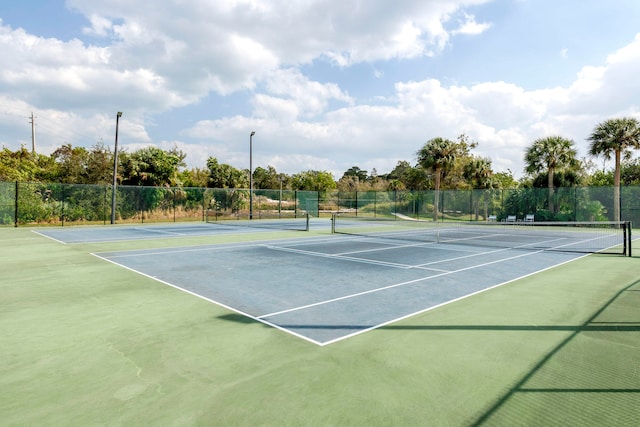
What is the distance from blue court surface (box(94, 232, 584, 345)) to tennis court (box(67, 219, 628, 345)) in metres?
0.02

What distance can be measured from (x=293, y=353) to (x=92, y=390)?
Answer: 183cm

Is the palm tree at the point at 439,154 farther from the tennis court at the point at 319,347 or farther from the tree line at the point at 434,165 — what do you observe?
the tennis court at the point at 319,347

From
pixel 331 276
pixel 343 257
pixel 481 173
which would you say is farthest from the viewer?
pixel 481 173

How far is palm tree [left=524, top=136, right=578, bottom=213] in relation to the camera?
29.5m

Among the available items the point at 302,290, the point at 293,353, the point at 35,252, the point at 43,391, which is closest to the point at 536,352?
the point at 293,353

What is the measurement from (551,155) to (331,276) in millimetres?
28917

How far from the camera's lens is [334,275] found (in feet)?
26.7

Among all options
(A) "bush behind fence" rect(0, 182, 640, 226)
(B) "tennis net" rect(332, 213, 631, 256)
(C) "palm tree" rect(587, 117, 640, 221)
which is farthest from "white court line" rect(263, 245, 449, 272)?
(C) "palm tree" rect(587, 117, 640, 221)

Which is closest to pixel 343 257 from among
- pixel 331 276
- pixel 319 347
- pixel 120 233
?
pixel 331 276

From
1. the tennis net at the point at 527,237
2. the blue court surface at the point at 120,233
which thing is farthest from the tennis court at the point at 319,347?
the blue court surface at the point at 120,233

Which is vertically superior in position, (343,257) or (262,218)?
(262,218)

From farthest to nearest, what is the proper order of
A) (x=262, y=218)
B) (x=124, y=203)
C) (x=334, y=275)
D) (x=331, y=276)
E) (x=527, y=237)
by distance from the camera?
(x=262, y=218) → (x=124, y=203) → (x=527, y=237) → (x=334, y=275) → (x=331, y=276)

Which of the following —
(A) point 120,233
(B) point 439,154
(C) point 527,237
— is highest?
(B) point 439,154

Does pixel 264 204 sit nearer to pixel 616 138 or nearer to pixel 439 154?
pixel 439 154
